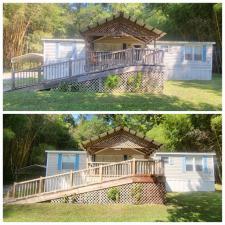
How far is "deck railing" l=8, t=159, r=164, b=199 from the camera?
11.0 meters

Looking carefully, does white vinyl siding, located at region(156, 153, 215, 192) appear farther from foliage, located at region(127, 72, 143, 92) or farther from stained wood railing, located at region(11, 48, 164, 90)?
stained wood railing, located at region(11, 48, 164, 90)

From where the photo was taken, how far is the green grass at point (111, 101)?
33.9ft

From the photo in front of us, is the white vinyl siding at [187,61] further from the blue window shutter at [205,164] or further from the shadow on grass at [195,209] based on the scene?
the shadow on grass at [195,209]

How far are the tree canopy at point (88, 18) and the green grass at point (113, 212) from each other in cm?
756

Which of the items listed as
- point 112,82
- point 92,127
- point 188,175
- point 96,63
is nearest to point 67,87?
point 96,63

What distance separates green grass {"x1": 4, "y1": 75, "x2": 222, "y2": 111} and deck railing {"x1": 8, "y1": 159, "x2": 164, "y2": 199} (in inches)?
69.4

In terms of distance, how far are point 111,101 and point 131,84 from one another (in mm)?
1460

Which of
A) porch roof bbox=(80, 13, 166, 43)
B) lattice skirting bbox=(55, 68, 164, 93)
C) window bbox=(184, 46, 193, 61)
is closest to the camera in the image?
lattice skirting bbox=(55, 68, 164, 93)

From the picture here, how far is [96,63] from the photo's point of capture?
1269cm

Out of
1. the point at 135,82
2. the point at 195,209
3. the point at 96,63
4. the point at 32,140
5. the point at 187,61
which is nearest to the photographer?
the point at 195,209

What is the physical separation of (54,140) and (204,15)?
8433mm

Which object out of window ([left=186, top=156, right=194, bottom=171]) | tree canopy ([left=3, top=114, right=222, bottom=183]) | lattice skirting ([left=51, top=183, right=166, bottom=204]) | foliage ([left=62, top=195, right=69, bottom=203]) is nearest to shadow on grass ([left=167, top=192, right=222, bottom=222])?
lattice skirting ([left=51, top=183, right=166, bottom=204])

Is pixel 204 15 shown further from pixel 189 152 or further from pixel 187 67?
pixel 189 152

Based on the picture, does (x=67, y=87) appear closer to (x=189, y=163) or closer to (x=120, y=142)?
(x=120, y=142)
